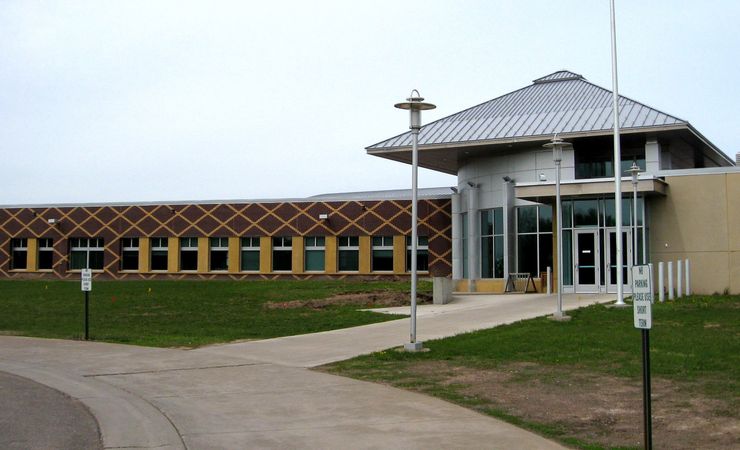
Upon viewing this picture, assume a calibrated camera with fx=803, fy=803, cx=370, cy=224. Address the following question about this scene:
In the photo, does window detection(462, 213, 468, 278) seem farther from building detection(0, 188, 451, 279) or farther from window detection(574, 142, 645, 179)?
window detection(574, 142, 645, 179)

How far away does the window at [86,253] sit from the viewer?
52.9 meters

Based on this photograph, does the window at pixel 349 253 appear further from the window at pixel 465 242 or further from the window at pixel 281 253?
the window at pixel 465 242

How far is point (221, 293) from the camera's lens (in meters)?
35.3

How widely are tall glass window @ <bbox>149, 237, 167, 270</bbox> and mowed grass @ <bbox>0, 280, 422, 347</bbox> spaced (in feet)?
37.2

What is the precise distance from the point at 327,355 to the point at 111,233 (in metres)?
40.6

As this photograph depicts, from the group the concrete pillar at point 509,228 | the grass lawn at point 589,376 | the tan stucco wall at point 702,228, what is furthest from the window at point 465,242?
the grass lawn at point 589,376

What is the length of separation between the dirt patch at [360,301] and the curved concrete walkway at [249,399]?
32.3 ft

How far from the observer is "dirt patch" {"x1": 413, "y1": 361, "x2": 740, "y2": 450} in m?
7.99

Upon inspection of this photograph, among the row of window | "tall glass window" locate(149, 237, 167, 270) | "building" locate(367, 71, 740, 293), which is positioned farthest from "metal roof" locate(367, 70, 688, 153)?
"tall glass window" locate(149, 237, 167, 270)

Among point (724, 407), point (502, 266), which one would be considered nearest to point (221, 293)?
point (502, 266)

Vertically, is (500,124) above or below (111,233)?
above

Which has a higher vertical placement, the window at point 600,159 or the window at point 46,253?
the window at point 600,159

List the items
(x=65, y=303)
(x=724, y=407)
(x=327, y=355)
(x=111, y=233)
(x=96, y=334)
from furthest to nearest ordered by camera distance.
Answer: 1. (x=111, y=233)
2. (x=65, y=303)
3. (x=96, y=334)
4. (x=327, y=355)
5. (x=724, y=407)

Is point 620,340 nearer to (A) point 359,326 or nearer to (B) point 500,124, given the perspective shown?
(A) point 359,326
